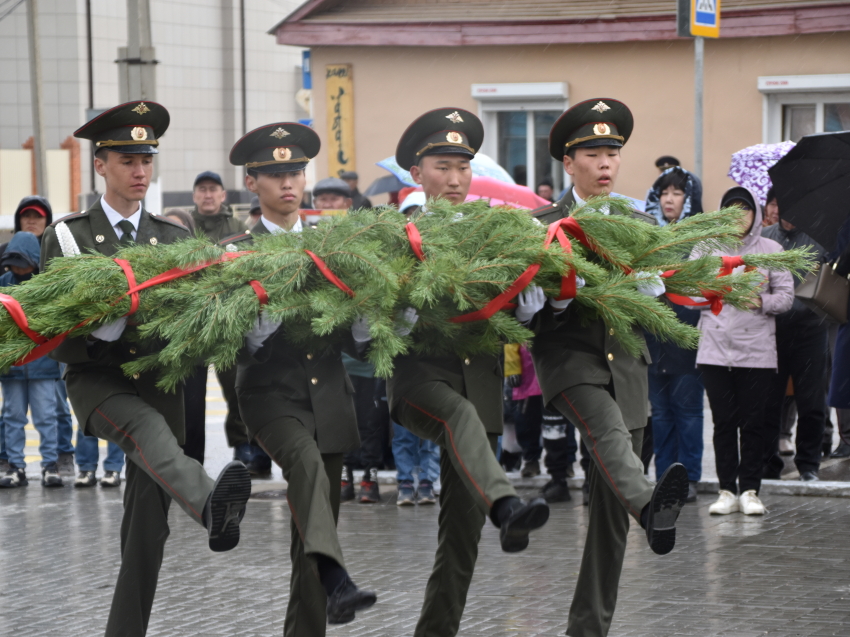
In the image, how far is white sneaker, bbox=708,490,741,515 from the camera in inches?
320

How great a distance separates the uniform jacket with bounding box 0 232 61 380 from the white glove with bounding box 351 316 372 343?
5.08m

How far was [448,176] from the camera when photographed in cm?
580

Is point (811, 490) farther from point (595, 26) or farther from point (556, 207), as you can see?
point (595, 26)

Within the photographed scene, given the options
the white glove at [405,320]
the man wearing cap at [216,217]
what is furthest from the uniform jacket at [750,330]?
the white glove at [405,320]

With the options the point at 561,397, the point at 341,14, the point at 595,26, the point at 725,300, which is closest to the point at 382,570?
the point at 561,397

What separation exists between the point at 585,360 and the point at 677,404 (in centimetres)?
349

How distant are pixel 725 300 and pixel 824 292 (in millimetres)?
2099

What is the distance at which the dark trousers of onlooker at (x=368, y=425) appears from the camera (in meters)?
9.11

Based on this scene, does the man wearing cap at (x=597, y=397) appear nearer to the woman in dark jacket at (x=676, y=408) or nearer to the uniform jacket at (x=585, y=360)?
the uniform jacket at (x=585, y=360)

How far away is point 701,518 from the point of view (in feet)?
26.5

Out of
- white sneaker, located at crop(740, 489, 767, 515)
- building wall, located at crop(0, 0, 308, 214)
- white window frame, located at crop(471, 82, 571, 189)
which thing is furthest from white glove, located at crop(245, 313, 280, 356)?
building wall, located at crop(0, 0, 308, 214)

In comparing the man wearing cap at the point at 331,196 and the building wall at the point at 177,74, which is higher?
the building wall at the point at 177,74

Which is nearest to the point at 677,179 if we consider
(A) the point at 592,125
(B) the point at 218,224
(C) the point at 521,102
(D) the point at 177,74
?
(A) the point at 592,125

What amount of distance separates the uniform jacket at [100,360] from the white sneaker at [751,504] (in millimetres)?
4070
